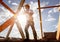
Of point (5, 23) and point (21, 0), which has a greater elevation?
point (21, 0)

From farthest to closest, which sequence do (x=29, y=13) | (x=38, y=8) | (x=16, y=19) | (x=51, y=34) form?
(x=51, y=34)
(x=38, y=8)
(x=16, y=19)
(x=29, y=13)

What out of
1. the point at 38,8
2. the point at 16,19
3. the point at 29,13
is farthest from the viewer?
the point at 38,8

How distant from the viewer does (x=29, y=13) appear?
695cm

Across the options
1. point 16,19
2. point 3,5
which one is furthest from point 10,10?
point 16,19

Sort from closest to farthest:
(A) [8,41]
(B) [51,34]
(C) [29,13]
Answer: (A) [8,41] < (C) [29,13] < (B) [51,34]

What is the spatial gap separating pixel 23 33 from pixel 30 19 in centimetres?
75

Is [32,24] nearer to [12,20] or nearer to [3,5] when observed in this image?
[12,20]

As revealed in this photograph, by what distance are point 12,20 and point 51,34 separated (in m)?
4.35

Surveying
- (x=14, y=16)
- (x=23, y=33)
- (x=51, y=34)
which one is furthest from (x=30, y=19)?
(x=51, y=34)

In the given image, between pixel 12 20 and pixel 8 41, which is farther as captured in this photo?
pixel 12 20

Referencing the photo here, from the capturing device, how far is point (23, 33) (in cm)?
723

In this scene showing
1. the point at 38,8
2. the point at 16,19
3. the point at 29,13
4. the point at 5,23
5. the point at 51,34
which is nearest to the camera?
the point at 29,13

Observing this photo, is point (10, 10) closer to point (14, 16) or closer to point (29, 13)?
point (14, 16)

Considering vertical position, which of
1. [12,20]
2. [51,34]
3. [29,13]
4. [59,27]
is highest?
[29,13]
